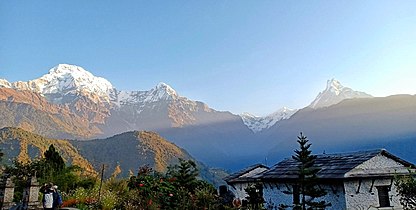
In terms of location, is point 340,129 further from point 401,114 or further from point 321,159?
point 321,159

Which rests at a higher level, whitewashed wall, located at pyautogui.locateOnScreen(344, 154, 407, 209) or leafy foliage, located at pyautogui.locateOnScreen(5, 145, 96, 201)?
leafy foliage, located at pyautogui.locateOnScreen(5, 145, 96, 201)

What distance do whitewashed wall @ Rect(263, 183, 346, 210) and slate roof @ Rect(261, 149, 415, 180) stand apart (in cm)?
50

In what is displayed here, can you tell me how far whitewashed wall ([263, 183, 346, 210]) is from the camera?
15750 mm

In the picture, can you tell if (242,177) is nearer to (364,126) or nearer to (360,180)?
(360,180)

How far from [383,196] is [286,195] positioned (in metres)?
4.61

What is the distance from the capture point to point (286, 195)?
1869 cm

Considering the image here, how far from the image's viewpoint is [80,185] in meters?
18.3

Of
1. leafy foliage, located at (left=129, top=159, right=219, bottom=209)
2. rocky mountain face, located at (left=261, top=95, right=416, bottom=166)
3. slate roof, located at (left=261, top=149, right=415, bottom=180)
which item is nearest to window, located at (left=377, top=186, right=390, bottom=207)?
slate roof, located at (left=261, top=149, right=415, bottom=180)

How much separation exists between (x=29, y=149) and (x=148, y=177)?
5425 centimetres

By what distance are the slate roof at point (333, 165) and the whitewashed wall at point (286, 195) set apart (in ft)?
1.63

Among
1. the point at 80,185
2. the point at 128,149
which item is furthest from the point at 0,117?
the point at 80,185

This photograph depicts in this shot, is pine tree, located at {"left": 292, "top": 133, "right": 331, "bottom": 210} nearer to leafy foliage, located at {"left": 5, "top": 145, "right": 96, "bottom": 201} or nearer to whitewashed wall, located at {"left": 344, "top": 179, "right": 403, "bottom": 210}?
whitewashed wall, located at {"left": 344, "top": 179, "right": 403, "bottom": 210}

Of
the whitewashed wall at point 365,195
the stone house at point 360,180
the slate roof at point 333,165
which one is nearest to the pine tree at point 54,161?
the slate roof at point 333,165

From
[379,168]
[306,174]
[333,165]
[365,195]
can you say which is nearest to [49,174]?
[306,174]
